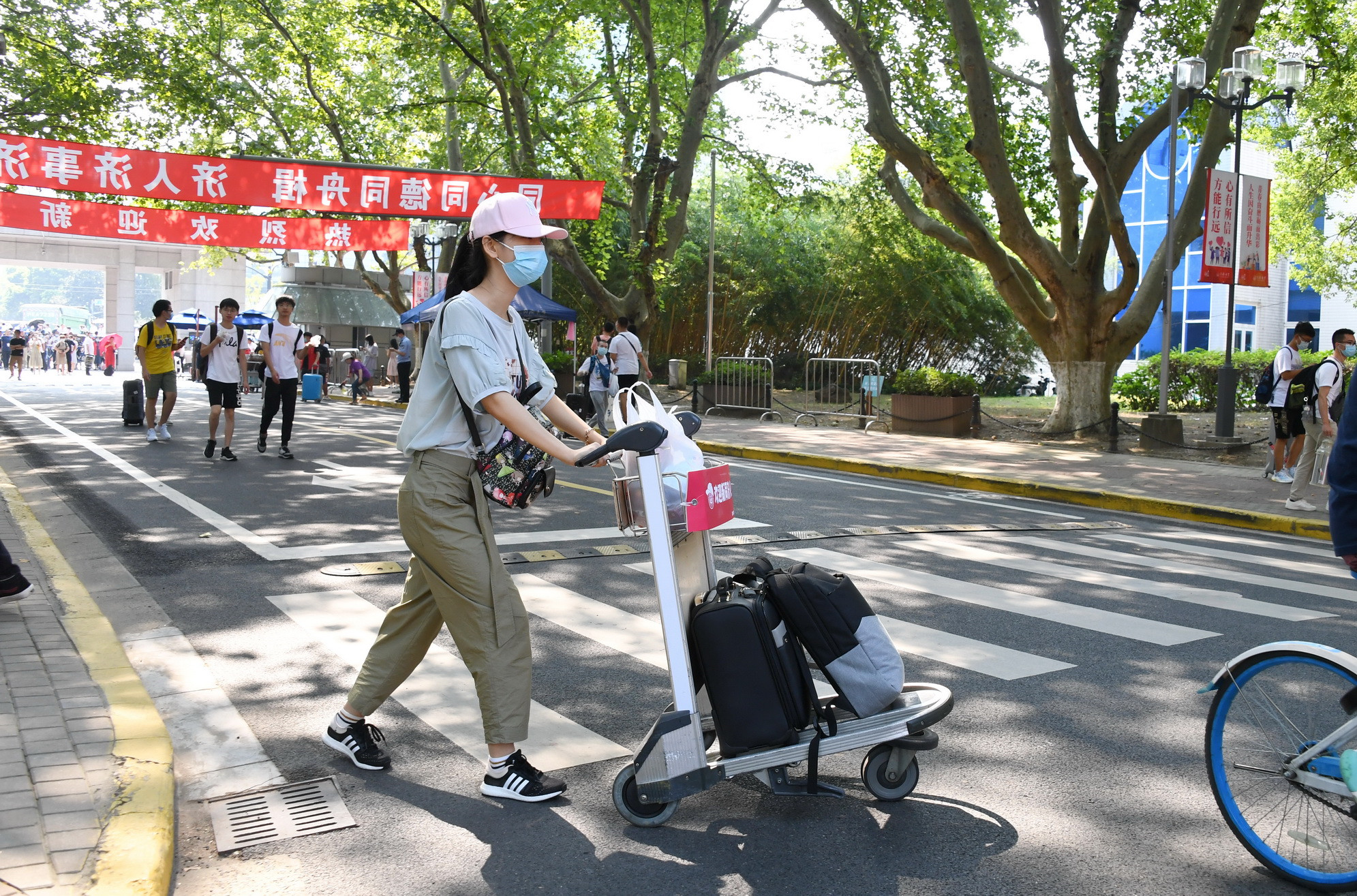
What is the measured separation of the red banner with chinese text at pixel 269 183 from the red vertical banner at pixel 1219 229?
10056mm

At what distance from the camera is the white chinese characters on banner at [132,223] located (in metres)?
20.5

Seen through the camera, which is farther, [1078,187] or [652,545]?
[1078,187]

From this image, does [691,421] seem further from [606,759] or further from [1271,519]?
[1271,519]

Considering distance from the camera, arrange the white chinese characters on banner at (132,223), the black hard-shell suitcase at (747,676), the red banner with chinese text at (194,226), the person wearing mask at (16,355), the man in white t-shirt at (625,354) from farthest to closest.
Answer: the person wearing mask at (16,355)
the white chinese characters on banner at (132,223)
the red banner with chinese text at (194,226)
the man in white t-shirt at (625,354)
the black hard-shell suitcase at (747,676)

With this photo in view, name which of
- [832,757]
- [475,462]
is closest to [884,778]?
[832,757]

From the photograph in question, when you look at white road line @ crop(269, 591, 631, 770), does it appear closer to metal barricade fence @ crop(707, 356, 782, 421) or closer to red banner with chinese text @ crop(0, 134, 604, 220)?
red banner with chinese text @ crop(0, 134, 604, 220)

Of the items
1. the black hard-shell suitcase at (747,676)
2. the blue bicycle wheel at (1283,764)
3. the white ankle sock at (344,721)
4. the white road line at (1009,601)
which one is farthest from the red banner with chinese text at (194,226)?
the blue bicycle wheel at (1283,764)

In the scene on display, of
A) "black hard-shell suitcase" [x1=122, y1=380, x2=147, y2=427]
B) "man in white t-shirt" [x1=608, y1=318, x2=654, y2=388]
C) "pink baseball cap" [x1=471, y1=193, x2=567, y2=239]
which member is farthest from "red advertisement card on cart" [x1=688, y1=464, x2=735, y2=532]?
"black hard-shell suitcase" [x1=122, y1=380, x2=147, y2=427]

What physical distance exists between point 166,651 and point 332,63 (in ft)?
93.0

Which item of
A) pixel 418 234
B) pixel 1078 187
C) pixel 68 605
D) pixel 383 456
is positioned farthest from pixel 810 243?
pixel 68 605

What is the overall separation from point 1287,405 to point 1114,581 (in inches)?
263

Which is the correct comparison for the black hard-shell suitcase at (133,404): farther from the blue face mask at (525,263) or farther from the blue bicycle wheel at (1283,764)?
the blue bicycle wheel at (1283,764)

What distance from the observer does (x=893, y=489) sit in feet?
40.8

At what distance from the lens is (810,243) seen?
37.9 metres
